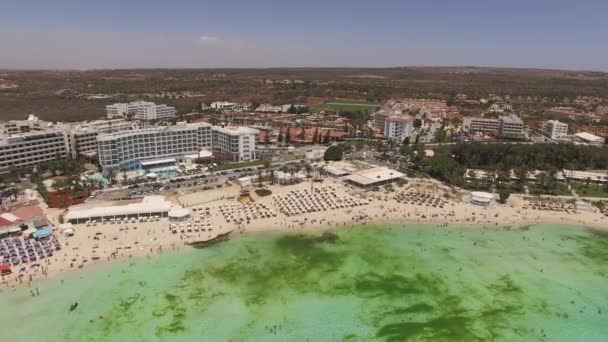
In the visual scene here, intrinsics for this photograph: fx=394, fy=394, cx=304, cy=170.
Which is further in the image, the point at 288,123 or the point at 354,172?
the point at 288,123

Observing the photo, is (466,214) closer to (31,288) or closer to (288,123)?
(31,288)

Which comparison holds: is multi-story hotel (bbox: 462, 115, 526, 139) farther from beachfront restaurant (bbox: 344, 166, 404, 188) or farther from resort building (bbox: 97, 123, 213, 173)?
resort building (bbox: 97, 123, 213, 173)

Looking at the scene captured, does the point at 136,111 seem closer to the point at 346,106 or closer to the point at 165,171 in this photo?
the point at 165,171

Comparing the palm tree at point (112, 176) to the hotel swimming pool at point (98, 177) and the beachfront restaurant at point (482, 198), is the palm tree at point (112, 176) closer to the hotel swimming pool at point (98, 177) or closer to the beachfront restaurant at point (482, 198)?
the hotel swimming pool at point (98, 177)

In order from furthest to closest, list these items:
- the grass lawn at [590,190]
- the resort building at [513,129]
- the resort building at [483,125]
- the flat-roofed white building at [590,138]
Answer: the resort building at [483,125] < the resort building at [513,129] < the flat-roofed white building at [590,138] < the grass lawn at [590,190]

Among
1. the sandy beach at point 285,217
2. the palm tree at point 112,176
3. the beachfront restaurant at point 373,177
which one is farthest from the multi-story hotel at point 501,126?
the palm tree at point 112,176

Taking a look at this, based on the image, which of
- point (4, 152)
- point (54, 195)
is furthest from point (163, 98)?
point (54, 195)
